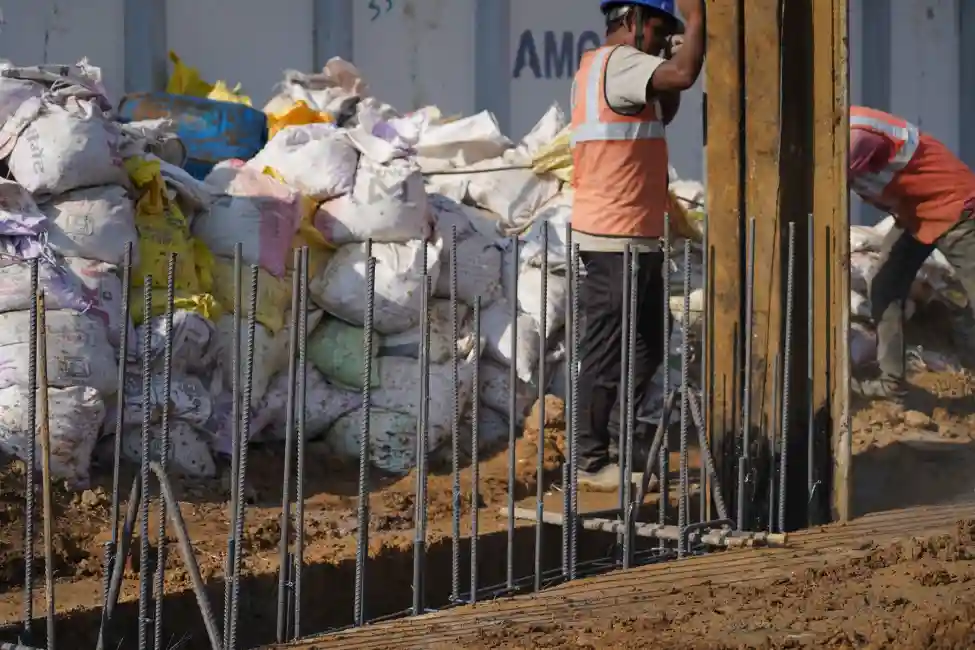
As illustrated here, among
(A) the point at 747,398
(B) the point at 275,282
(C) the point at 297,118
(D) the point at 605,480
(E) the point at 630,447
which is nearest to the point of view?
(E) the point at 630,447

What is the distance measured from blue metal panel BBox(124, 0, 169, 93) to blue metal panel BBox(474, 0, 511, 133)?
2.17 m

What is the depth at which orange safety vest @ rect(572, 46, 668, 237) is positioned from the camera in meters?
4.54

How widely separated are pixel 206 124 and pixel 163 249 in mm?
1456

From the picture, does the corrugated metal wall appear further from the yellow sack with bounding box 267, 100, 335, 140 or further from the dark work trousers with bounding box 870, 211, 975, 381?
the dark work trousers with bounding box 870, 211, 975, 381

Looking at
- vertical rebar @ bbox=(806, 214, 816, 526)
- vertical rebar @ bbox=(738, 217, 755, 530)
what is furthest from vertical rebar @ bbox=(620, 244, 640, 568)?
vertical rebar @ bbox=(806, 214, 816, 526)

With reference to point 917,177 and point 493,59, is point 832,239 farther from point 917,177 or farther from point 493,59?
point 493,59

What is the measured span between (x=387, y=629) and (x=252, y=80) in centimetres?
607

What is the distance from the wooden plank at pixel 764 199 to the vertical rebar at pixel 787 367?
34mm

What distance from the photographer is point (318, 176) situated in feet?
17.7

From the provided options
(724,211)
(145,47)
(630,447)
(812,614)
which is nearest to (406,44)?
(145,47)

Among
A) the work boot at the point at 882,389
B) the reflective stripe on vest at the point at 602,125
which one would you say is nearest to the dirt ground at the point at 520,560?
the work boot at the point at 882,389

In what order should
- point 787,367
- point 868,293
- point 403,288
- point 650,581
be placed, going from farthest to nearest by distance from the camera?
point 868,293 → point 403,288 → point 787,367 → point 650,581

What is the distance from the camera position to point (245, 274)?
16.4 ft

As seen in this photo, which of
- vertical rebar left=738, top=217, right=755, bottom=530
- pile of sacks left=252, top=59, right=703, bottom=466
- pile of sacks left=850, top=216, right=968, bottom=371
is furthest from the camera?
pile of sacks left=850, top=216, right=968, bottom=371
